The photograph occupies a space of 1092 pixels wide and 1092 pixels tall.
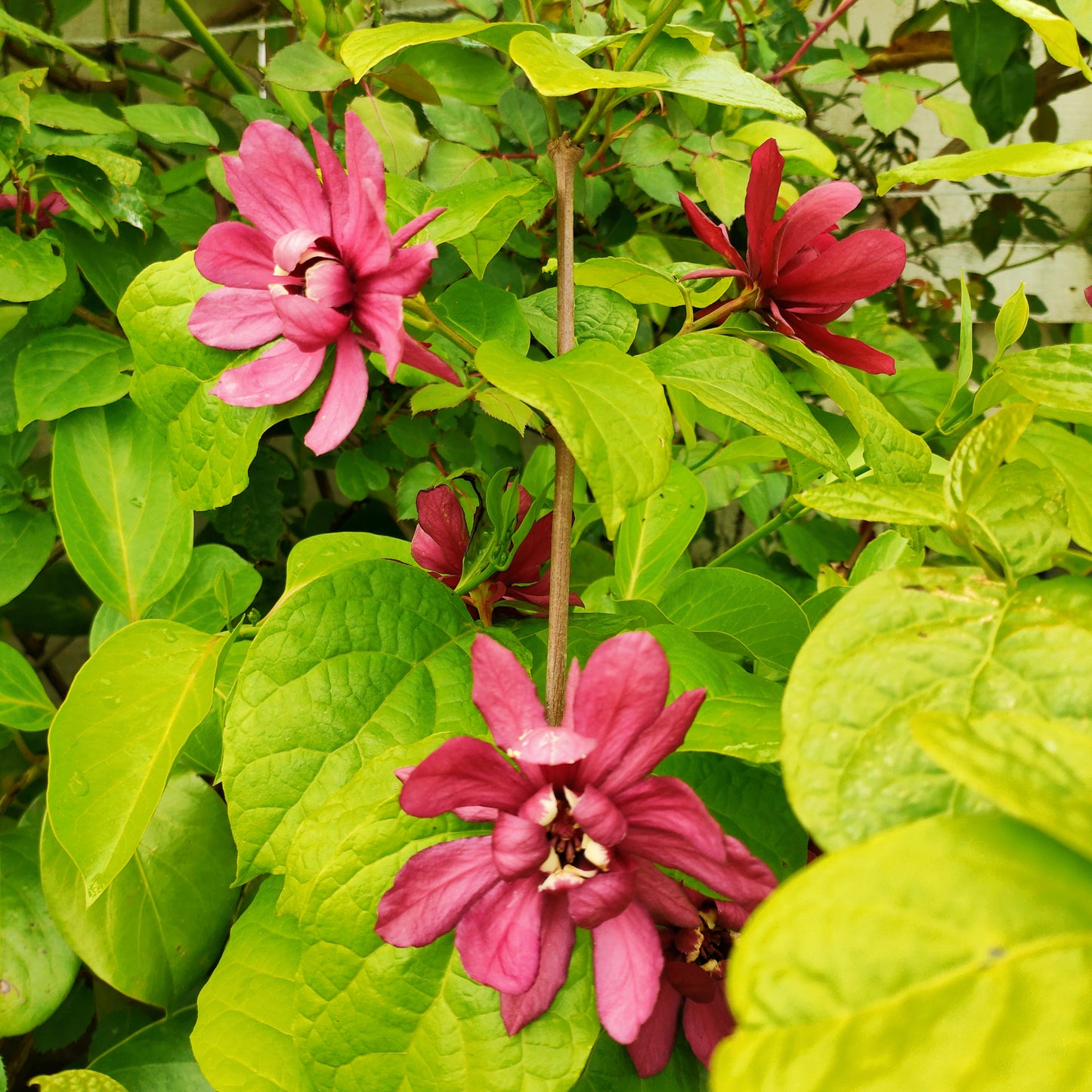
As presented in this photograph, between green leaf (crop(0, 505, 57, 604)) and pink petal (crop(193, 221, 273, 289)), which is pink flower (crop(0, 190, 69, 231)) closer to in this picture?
green leaf (crop(0, 505, 57, 604))

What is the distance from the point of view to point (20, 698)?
0.52 m

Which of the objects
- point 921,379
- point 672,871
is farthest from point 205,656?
point 921,379

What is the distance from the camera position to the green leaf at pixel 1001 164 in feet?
1.08

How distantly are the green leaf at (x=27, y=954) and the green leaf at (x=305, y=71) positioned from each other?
1.71 ft

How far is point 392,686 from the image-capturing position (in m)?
0.31

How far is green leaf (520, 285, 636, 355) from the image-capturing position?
1.16ft

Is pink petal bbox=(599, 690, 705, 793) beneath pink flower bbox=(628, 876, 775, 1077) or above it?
above

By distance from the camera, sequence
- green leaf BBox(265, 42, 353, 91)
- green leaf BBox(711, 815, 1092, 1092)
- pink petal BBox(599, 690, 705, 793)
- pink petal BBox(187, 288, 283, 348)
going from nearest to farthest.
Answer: green leaf BBox(711, 815, 1092, 1092), pink petal BBox(599, 690, 705, 793), pink petal BBox(187, 288, 283, 348), green leaf BBox(265, 42, 353, 91)

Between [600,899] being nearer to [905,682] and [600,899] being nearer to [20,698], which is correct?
[905,682]

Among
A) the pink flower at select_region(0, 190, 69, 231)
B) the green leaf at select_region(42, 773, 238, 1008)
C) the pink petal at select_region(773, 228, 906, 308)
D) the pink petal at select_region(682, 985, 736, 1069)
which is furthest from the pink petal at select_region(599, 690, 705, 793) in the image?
the pink flower at select_region(0, 190, 69, 231)

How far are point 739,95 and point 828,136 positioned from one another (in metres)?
0.99

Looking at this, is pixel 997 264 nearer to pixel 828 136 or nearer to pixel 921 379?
pixel 828 136

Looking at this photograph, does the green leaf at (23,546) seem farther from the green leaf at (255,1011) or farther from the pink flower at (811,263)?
the pink flower at (811,263)

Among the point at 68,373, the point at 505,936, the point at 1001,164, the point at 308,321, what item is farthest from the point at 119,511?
the point at 1001,164
